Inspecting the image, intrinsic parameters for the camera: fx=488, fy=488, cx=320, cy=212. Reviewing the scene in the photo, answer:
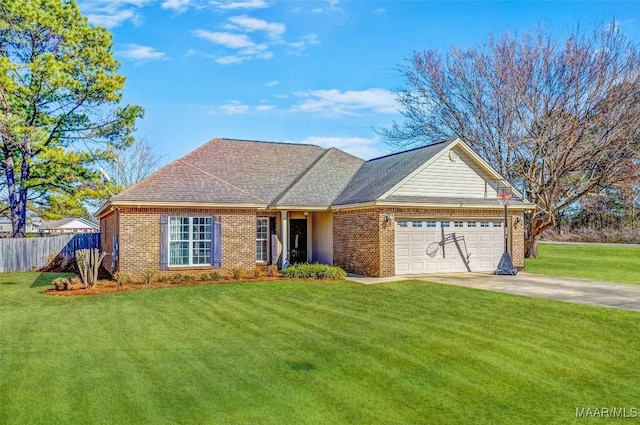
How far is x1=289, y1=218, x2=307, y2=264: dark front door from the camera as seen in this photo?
20.2 m

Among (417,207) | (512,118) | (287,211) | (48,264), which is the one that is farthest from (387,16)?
(48,264)

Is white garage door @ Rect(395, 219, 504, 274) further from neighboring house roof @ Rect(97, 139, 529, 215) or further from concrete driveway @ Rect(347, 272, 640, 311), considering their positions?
neighboring house roof @ Rect(97, 139, 529, 215)

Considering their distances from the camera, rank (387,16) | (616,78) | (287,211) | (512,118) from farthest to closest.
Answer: (512,118), (616,78), (287,211), (387,16)

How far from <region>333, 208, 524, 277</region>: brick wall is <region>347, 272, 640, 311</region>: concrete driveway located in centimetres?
67

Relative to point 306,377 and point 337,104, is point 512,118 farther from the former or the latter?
point 306,377

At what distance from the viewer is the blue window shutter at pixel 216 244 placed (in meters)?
16.6

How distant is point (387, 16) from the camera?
16.6 metres

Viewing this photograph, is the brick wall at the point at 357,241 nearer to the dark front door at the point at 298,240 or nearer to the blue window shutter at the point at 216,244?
the dark front door at the point at 298,240

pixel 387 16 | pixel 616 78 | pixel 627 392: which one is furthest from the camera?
pixel 616 78

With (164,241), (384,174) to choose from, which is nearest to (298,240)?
(384,174)

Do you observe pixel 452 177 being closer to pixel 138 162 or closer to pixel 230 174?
pixel 230 174

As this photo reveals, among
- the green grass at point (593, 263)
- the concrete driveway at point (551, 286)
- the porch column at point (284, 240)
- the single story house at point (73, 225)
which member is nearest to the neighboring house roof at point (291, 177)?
the porch column at point (284, 240)

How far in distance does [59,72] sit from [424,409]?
23.0 meters

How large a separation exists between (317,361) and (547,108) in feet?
73.3
